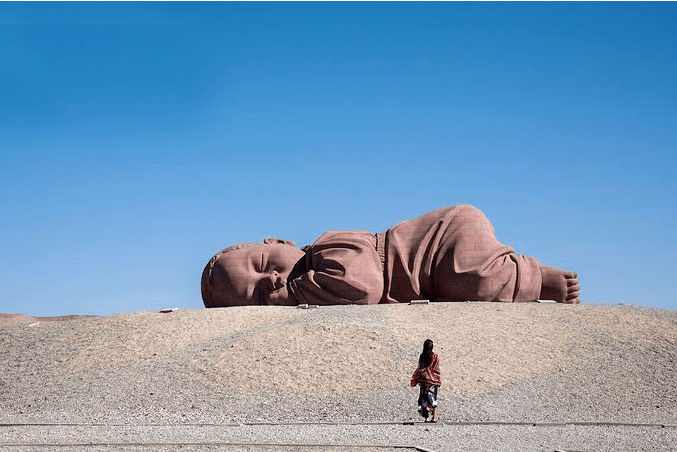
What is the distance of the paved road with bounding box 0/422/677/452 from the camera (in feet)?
38.9

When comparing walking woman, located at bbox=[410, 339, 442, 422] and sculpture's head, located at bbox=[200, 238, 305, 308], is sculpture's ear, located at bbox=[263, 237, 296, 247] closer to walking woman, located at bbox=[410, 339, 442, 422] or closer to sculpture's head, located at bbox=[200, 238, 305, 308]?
sculpture's head, located at bbox=[200, 238, 305, 308]

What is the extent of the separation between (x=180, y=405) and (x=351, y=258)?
9.22 meters

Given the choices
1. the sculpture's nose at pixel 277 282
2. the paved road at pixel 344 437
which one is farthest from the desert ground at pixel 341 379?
the sculpture's nose at pixel 277 282

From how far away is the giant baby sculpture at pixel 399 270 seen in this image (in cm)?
2386

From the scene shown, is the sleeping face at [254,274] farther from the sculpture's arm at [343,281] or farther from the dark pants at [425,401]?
the dark pants at [425,401]

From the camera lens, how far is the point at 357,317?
68.8ft

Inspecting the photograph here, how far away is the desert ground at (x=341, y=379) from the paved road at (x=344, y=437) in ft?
0.14

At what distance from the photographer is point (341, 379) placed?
17312mm

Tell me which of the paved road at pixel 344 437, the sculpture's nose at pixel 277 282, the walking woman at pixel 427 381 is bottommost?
the paved road at pixel 344 437

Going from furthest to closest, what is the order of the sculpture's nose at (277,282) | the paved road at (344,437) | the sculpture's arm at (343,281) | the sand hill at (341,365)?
1. the sculpture's nose at (277,282)
2. the sculpture's arm at (343,281)
3. the sand hill at (341,365)
4. the paved road at (344,437)

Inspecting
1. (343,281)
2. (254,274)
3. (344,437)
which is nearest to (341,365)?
(344,437)

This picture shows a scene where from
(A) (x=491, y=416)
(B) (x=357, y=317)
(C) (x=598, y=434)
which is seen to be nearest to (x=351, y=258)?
(B) (x=357, y=317)

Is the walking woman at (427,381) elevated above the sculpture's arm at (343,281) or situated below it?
below

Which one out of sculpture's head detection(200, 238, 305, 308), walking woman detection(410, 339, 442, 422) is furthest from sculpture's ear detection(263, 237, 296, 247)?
walking woman detection(410, 339, 442, 422)
